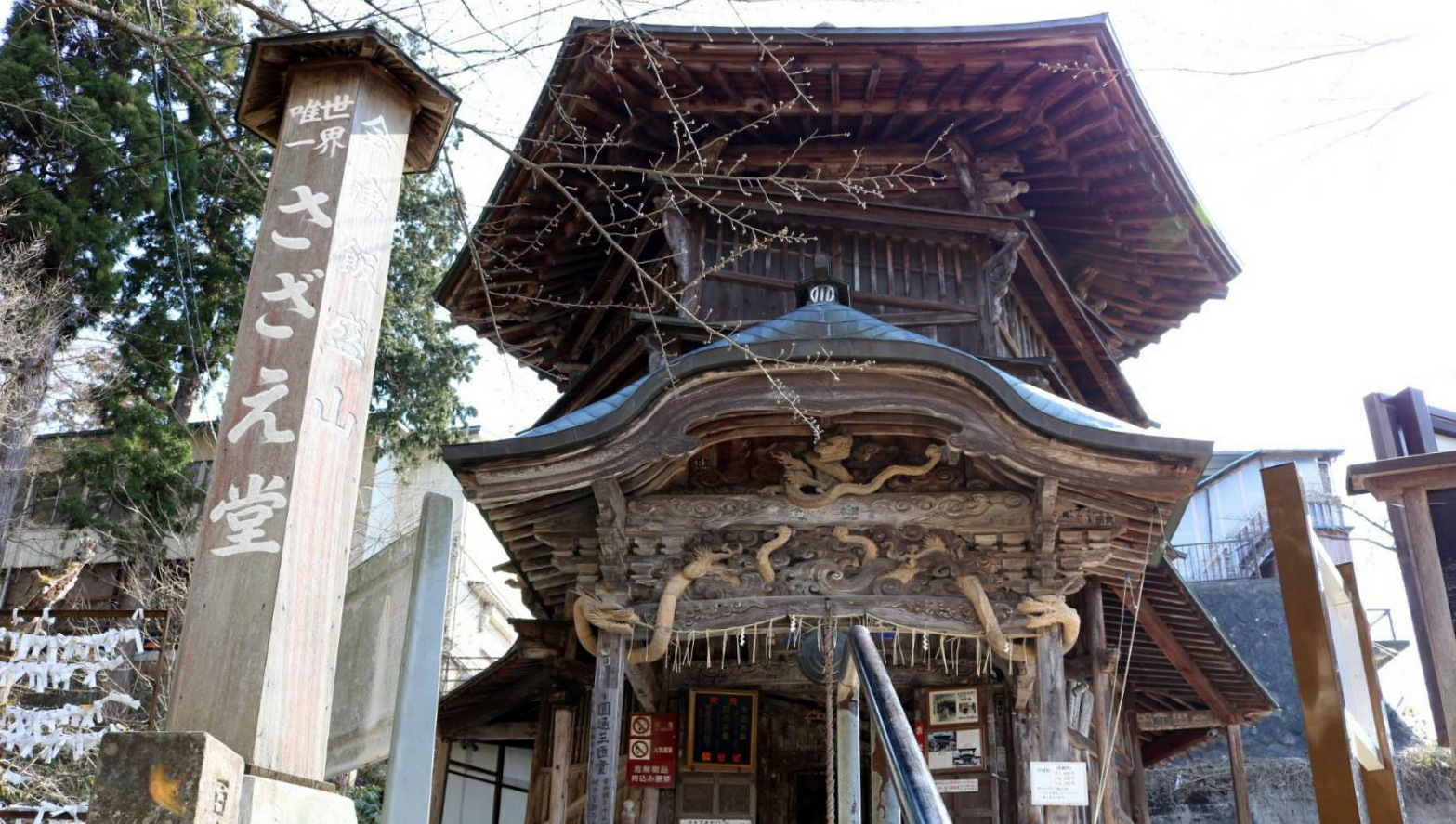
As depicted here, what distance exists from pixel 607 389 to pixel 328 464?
25.4 ft

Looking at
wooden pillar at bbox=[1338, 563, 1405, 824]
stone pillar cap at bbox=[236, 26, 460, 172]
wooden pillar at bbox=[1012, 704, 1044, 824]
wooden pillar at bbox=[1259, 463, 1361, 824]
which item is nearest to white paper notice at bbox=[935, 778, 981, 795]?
wooden pillar at bbox=[1012, 704, 1044, 824]

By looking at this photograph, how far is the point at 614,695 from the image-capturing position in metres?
8.05

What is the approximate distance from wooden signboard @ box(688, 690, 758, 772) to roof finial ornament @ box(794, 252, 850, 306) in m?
3.60

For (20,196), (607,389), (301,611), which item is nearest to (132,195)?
(20,196)

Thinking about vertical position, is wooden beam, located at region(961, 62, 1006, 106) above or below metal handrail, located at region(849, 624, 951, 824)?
above

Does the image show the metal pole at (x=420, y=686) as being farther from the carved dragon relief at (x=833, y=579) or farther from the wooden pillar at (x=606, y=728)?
the carved dragon relief at (x=833, y=579)

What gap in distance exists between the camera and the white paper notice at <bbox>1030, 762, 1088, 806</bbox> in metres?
7.39

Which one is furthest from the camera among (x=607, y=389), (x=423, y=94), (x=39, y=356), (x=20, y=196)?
(x=39, y=356)

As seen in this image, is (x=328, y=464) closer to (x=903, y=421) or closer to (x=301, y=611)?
(x=301, y=611)

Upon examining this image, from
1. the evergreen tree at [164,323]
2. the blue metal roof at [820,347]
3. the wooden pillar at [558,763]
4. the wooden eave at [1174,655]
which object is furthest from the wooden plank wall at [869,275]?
the evergreen tree at [164,323]

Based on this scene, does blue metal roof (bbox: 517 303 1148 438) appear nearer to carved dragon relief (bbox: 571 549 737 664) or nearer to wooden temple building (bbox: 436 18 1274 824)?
wooden temple building (bbox: 436 18 1274 824)

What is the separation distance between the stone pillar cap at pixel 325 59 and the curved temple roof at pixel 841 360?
3.02 meters

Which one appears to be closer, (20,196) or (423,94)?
(423,94)

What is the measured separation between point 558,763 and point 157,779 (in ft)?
27.3
